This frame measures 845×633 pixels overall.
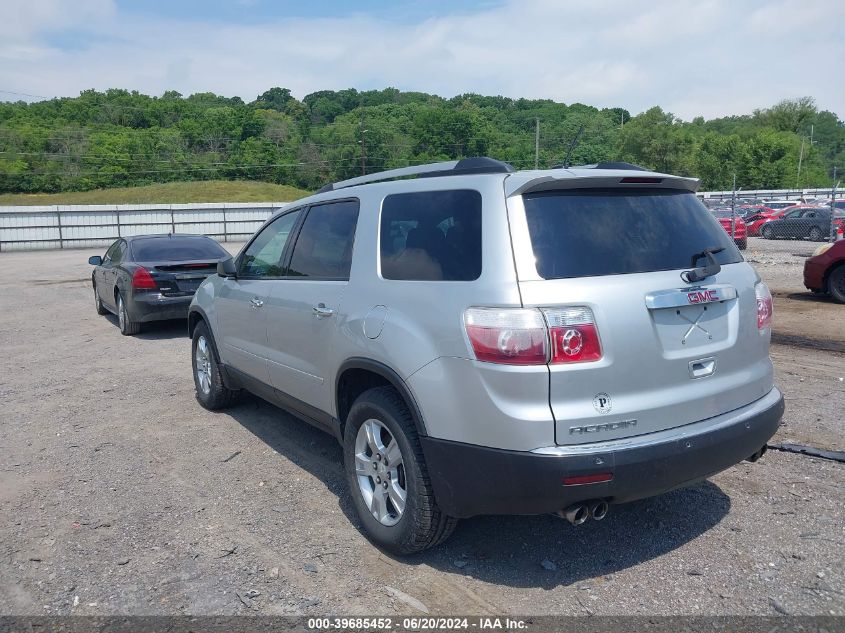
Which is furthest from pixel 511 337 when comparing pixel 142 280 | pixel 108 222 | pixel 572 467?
pixel 108 222

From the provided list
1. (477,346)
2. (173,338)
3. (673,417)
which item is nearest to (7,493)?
(477,346)

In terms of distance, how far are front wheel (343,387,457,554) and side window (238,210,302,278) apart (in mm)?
1569

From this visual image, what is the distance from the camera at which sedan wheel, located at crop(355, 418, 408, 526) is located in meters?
3.61

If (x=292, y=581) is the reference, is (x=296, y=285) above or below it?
above

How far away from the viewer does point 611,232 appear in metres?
3.32

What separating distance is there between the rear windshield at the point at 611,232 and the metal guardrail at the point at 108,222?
36365 mm

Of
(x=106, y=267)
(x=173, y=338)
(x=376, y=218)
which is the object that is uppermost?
(x=376, y=218)

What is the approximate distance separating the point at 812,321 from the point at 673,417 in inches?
318

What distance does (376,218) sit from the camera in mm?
4012

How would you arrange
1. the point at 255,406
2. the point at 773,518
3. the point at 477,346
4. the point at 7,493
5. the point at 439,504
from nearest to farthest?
the point at 477,346 < the point at 439,504 < the point at 773,518 < the point at 7,493 < the point at 255,406

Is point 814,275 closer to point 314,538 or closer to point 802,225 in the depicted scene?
point 314,538

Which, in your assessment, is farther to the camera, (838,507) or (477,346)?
(838,507)

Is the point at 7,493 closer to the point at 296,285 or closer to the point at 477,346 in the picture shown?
the point at 296,285

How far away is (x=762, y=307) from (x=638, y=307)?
1037mm
